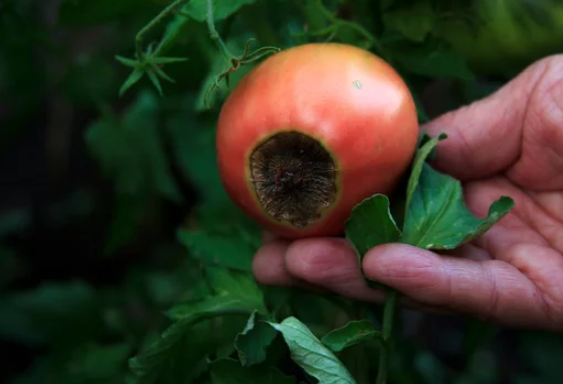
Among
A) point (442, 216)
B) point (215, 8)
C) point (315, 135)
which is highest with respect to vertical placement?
point (215, 8)

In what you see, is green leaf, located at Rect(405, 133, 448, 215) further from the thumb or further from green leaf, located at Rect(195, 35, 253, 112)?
green leaf, located at Rect(195, 35, 253, 112)

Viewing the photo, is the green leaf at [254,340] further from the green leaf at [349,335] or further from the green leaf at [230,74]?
the green leaf at [230,74]

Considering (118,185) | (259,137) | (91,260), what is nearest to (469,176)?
(259,137)

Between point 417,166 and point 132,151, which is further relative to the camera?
point 132,151

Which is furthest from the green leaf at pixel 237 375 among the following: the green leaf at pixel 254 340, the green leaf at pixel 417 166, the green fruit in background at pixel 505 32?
the green fruit in background at pixel 505 32

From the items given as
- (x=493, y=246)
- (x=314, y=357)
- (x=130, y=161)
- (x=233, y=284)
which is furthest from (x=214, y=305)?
(x=130, y=161)

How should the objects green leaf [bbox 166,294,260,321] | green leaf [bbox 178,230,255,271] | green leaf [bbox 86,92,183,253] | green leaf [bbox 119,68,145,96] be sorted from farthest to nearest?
1. green leaf [bbox 86,92,183,253]
2. green leaf [bbox 178,230,255,271]
3. green leaf [bbox 166,294,260,321]
4. green leaf [bbox 119,68,145,96]

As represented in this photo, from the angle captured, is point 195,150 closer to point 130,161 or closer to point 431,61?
point 130,161

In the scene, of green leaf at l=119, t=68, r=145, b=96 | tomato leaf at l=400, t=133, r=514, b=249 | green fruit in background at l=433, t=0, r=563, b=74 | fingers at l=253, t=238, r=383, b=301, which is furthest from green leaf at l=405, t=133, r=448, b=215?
green leaf at l=119, t=68, r=145, b=96
